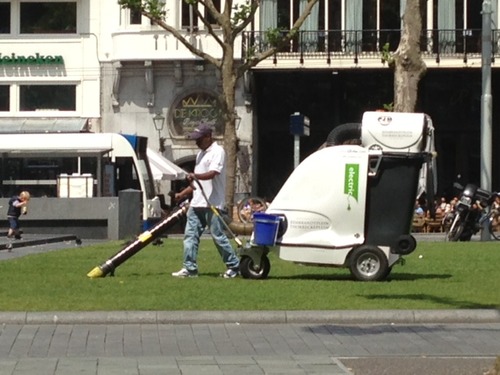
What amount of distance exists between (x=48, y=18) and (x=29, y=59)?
5.60ft

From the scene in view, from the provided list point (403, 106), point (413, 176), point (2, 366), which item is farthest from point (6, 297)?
point (403, 106)

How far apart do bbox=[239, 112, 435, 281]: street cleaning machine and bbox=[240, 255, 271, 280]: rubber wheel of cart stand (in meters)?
0.05

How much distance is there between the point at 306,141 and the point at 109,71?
7.48 m

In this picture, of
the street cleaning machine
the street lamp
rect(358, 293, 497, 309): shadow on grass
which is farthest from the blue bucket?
the street lamp

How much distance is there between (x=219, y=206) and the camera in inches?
589

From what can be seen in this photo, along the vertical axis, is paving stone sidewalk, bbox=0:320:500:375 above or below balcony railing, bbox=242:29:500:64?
below

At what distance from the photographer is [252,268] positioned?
15.3 metres

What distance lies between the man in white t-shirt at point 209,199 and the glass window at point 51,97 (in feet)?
104

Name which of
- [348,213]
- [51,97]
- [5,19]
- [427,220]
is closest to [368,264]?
[348,213]

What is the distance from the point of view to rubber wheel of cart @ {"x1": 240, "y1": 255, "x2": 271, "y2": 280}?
50.2ft

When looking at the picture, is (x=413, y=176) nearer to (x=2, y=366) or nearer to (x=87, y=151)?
(x=2, y=366)

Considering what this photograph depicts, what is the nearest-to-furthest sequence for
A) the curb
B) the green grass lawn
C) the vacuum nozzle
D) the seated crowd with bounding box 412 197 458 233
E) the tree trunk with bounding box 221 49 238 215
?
the curb
the green grass lawn
the vacuum nozzle
the tree trunk with bounding box 221 49 238 215
the seated crowd with bounding box 412 197 458 233

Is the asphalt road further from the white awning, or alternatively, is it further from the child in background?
the white awning

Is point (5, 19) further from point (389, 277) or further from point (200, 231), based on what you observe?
point (389, 277)
